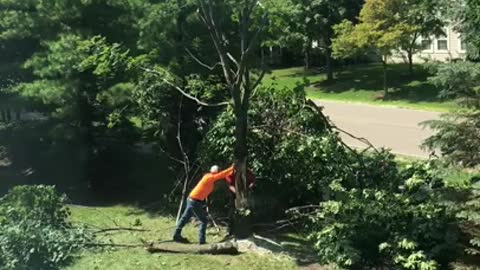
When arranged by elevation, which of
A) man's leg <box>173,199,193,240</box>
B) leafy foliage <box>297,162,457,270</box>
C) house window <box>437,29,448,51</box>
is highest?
house window <box>437,29,448,51</box>

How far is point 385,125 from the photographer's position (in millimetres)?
23969

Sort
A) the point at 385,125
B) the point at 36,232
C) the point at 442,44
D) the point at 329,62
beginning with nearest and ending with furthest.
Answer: the point at 36,232 → the point at 385,125 → the point at 329,62 → the point at 442,44

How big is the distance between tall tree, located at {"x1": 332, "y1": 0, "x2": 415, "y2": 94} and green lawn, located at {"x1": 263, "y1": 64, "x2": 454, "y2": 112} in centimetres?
109

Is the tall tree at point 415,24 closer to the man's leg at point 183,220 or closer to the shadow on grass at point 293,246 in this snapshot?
the shadow on grass at point 293,246

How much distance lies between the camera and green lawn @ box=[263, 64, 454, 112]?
29.3 meters

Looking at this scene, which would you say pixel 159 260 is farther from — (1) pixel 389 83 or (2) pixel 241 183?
(1) pixel 389 83

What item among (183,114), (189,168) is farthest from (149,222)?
(183,114)

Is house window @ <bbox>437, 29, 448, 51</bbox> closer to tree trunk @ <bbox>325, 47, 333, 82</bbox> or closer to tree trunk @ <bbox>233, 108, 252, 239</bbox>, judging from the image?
tree trunk @ <bbox>325, 47, 333, 82</bbox>

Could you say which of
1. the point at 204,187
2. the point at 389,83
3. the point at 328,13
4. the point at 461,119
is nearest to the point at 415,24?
the point at 389,83

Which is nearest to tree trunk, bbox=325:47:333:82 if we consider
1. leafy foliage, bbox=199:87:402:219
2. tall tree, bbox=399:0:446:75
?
tall tree, bbox=399:0:446:75

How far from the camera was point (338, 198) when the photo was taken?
32.0 feet

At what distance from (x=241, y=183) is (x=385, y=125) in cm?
1387

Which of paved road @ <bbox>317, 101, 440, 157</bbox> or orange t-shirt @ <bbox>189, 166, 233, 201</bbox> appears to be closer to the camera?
orange t-shirt @ <bbox>189, 166, 233, 201</bbox>

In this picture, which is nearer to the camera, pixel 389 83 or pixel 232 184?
pixel 232 184
